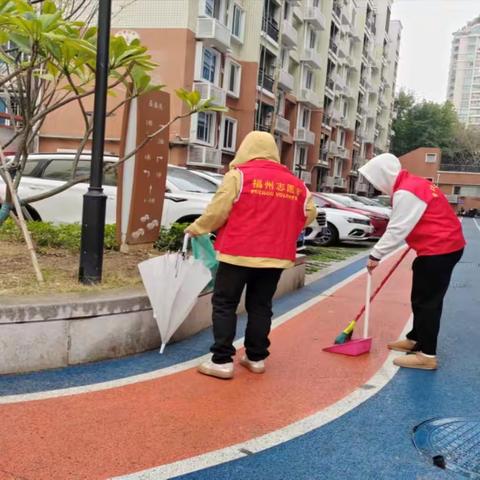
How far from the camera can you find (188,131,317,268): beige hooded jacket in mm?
3811

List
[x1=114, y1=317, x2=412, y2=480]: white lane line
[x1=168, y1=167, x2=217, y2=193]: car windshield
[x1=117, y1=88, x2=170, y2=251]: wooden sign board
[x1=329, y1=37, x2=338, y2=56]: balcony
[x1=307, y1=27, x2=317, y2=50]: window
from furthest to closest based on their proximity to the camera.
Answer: [x1=329, y1=37, x2=338, y2=56]: balcony → [x1=307, y1=27, x2=317, y2=50]: window → [x1=168, y1=167, x2=217, y2=193]: car windshield → [x1=117, y1=88, x2=170, y2=251]: wooden sign board → [x1=114, y1=317, x2=412, y2=480]: white lane line

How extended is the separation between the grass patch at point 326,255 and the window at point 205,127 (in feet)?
40.5

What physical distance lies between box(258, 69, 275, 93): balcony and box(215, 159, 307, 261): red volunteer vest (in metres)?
27.9

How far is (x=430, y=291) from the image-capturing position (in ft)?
14.5

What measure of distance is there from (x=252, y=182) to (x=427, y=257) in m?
1.59

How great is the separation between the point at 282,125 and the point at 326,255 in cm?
2480

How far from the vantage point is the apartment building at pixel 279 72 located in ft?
76.7

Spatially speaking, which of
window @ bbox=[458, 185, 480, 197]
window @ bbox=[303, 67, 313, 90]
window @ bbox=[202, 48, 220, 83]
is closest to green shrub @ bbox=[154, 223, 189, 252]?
window @ bbox=[202, 48, 220, 83]

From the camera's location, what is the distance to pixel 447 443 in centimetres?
319

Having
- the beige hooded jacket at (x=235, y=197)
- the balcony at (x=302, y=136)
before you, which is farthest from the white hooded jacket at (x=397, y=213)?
the balcony at (x=302, y=136)

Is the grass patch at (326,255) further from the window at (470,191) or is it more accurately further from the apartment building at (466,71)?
the apartment building at (466,71)

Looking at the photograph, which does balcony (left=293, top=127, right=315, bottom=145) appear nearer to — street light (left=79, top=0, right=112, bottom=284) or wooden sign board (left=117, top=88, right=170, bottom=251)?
wooden sign board (left=117, top=88, right=170, bottom=251)

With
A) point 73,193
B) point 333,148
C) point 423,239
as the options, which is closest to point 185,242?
point 423,239

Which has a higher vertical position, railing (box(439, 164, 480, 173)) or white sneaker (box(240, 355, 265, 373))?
railing (box(439, 164, 480, 173))
